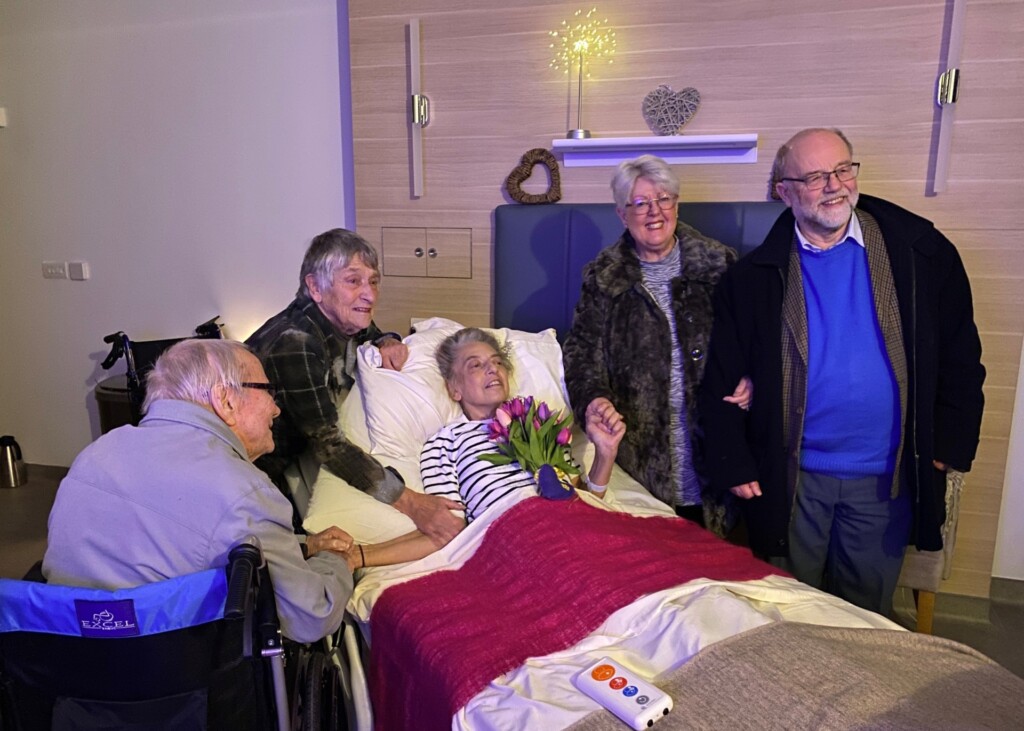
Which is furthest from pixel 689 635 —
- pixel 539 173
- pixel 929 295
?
pixel 539 173

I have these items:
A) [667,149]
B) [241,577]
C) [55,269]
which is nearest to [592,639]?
[241,577]

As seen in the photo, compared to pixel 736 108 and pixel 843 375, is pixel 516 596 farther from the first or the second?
pixel 736 108

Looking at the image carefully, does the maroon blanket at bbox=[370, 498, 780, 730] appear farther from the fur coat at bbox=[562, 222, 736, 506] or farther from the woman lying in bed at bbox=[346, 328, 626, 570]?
the fur coat at bbox=[562, 222, 736, 506]

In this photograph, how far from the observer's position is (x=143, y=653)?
1093 millimetres

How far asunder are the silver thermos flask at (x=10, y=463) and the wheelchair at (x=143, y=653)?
2939 mm

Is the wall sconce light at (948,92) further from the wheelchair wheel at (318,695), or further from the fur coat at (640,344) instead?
the wheelchair wheel at (318,695)

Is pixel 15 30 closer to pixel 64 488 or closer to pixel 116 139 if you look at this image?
pixel 116 139

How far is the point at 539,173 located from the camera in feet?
8.77

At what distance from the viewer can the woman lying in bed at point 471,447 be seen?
178cm

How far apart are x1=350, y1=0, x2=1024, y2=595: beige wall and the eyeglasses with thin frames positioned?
2.24 ft

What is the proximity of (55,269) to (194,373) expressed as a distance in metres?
2.71

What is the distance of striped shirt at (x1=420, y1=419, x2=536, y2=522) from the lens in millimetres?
1868

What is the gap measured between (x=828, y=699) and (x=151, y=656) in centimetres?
103

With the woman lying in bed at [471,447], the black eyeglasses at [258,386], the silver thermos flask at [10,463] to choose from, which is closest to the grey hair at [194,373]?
the black eyeglasses at [258,386]
